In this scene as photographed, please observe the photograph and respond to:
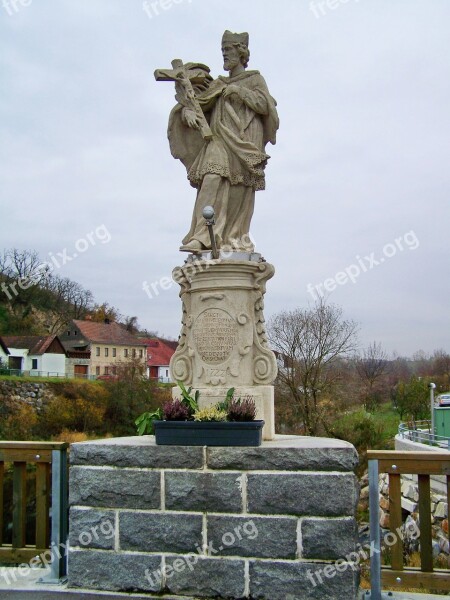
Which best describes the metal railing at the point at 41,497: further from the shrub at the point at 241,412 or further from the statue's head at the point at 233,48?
the statue's head at the point at 233,48

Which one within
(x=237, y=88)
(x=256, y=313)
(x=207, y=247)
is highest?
(x=237, y=88)

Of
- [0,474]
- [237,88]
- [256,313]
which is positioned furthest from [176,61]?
[0,474]

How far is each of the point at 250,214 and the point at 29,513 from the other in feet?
33.2

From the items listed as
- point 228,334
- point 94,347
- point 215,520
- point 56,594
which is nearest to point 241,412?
point 215,520

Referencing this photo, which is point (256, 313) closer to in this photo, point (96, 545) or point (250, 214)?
point (250, 214)

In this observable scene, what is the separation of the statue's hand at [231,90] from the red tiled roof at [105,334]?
1794 inches

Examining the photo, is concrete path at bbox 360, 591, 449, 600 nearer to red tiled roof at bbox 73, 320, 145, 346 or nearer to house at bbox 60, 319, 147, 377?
house at bbox 60, 319, 147, 377

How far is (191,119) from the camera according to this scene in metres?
6.68

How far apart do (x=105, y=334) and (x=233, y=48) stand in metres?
47.1

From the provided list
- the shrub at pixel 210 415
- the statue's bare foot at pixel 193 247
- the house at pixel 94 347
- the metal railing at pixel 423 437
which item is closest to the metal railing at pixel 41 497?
the shrub at pixel 210 415

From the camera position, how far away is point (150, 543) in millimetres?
4867

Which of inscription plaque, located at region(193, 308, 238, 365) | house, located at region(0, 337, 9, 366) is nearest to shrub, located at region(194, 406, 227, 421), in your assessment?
inscription plaque, located at region(193, 308, 238, 365)

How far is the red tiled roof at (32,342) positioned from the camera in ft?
148

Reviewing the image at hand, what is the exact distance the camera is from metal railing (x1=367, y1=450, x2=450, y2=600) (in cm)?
474
